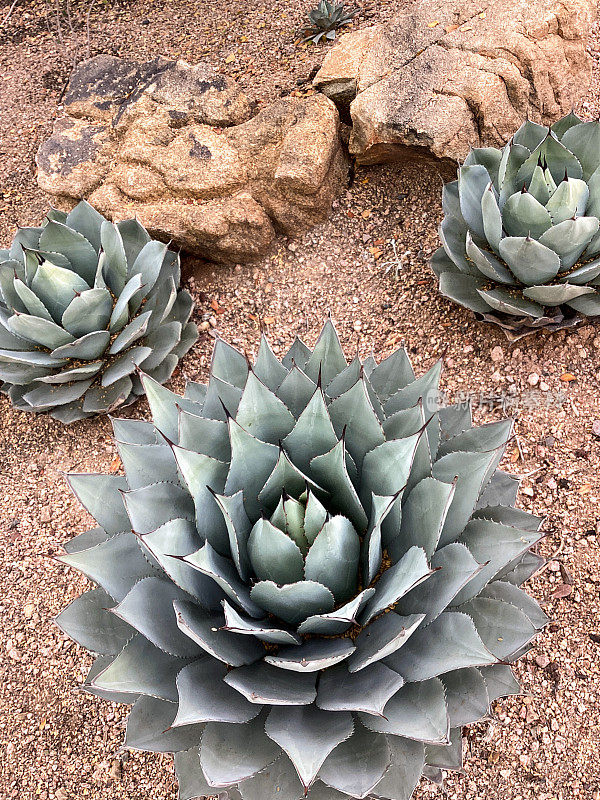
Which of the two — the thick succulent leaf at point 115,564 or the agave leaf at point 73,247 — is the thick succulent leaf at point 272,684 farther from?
the agave leaf at point 73,247

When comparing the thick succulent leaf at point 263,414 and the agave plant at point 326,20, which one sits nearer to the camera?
the thick succulent leaf at point 263,414

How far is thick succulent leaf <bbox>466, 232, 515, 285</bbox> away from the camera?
93.8 inches

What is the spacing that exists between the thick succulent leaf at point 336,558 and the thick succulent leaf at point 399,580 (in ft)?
0.20

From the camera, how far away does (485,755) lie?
1872 mm

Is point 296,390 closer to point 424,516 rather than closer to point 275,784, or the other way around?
point 424,516

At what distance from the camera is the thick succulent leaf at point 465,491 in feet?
4.66

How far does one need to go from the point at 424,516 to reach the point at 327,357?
19.5 inches

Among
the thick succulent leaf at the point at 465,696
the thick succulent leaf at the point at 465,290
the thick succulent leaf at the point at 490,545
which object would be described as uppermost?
the thick succulent leaf at the point at 490,545

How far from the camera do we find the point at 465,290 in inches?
102

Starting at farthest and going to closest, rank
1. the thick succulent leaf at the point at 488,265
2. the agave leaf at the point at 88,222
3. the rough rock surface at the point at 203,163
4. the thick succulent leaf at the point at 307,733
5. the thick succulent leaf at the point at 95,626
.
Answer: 1. the rough rock surface at the point at 203,163
2. the agave leaf at the point at 88,222
3. the thick succulent leaf at the point at 488,265
4. the thick succulent leaf at the point at 95,626
5. the thick succulent leaf at the point at 307,733

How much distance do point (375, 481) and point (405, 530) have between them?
0.12 metres

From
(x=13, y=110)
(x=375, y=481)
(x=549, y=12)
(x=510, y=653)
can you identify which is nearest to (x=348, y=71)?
(x=549, y=12)

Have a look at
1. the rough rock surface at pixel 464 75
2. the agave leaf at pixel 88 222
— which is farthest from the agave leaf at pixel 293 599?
the rough rock surface at pixel 464 75

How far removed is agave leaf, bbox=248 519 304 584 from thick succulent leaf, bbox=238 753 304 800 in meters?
0.37
